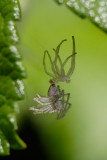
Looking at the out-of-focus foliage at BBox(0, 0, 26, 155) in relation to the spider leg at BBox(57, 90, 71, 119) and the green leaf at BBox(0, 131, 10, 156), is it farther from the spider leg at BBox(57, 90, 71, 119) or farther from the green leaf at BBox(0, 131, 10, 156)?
the spider leg at BBox(57, 90, 71, 119)

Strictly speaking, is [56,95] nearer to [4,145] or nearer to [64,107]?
[64,107]

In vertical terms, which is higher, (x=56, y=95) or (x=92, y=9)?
(x=92, y=9)

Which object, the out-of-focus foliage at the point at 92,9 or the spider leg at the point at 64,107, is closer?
the out-of-focus foliage at the point at 92,9

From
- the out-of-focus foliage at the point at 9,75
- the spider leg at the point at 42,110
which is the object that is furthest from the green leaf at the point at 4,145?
the spider leg at the point at 42,110

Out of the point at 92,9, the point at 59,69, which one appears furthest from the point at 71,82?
the point at 92,9

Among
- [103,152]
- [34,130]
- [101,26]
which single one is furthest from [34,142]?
[101,26]

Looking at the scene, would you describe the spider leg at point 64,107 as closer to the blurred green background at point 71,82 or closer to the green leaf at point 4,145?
the blurred green background at point 71,82
